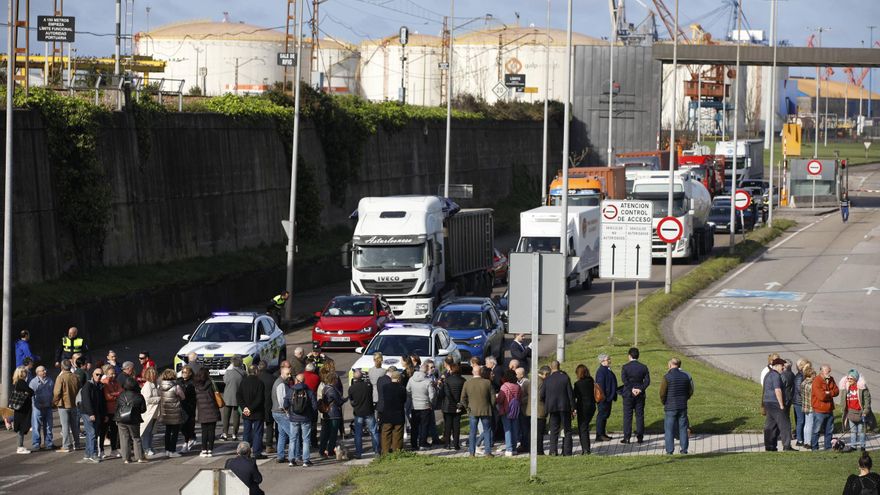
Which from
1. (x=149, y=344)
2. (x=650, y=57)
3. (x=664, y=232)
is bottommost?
(x=149, y=344)

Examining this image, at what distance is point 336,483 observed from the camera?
19000 millimetres

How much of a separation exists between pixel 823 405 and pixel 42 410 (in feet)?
40.3

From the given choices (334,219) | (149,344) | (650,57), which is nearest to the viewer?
(149,344)

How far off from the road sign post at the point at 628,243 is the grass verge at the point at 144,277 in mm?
12851

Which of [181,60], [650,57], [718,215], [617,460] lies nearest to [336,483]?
[617,460]

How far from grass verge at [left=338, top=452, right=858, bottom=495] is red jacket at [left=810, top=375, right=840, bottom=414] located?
4.38ft

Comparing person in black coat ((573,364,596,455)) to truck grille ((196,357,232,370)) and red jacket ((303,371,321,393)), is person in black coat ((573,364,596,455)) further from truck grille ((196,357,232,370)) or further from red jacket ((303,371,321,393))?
truck grille ((196,357,232,370))

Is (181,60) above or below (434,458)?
above

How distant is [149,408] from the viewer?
69.5 ft

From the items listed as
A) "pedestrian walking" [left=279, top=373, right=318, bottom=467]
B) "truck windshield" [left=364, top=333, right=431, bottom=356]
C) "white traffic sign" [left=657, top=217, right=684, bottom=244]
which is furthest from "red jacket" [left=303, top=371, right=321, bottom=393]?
"white traffic sign" [left=657, top=217, right=684, bottom=244]

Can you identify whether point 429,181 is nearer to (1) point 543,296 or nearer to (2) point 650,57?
(2) point 650,57

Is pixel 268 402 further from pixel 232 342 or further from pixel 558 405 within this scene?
pixel 232 342

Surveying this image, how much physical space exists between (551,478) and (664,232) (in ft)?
61.0

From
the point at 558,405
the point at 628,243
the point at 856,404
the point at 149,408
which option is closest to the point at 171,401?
the point at 149,408
